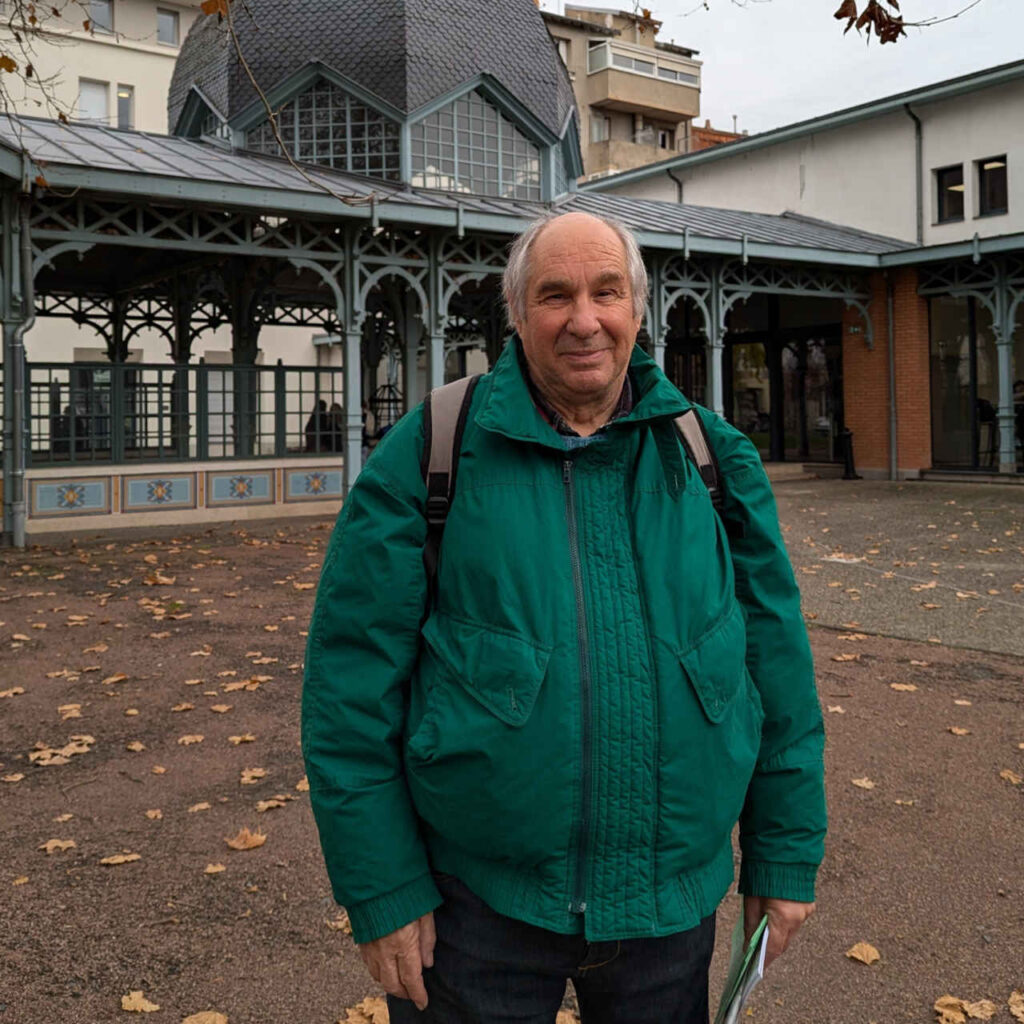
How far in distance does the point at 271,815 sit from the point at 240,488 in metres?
12.7

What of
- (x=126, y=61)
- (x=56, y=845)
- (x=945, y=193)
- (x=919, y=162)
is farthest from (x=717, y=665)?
(x=126, y=61)

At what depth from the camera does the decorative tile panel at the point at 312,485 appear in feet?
57.7

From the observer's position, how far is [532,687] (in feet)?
5.80

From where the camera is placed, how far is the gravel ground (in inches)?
135

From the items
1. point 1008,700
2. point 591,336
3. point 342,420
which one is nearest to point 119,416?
point 342,420

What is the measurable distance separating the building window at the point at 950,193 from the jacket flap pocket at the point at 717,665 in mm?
24799

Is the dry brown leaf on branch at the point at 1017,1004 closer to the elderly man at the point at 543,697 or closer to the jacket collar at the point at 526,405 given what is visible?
the elderly man at the point at 543,697

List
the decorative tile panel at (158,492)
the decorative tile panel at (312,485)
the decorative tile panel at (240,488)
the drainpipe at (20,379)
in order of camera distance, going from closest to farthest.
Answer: the drainpipe at (20,379)
the decorative tile panel at (158,492)
the decorative tile panel at (240,488)
the decorative tile panel at (312,485)

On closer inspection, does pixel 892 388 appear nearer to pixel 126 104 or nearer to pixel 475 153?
pixel 475 153

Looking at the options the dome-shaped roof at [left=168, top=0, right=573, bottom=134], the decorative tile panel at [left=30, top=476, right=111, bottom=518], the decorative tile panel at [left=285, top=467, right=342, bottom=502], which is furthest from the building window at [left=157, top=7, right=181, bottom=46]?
the decorative tile panel at [left=30, top=476, right=111, bottom=518]

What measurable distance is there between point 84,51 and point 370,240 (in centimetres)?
2916

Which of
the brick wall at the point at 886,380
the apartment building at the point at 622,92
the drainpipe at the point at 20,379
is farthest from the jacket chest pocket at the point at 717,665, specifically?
the apartment building at the point at 622,92

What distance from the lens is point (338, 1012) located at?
10.8ft

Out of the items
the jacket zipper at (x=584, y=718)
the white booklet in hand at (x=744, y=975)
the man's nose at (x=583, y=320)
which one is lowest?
the white booklet in hand at (x=744, y=975)
